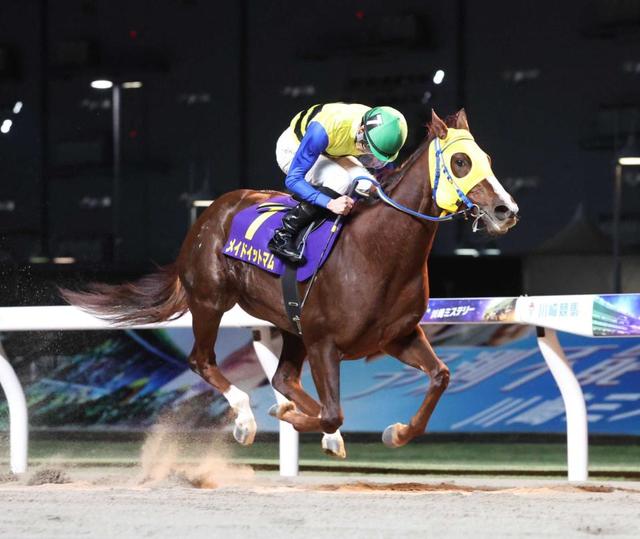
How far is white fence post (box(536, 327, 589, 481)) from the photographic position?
4.67 metres

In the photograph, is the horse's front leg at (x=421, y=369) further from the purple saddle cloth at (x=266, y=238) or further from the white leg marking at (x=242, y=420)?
the white leg marking at (x=242, y=420)

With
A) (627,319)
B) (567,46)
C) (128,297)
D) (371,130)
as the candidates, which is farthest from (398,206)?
(567,46)

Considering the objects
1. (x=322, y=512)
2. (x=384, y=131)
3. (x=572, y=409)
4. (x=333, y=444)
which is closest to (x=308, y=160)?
(x=384, y=131)

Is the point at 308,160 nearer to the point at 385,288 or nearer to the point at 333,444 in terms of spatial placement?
the point at 385,288

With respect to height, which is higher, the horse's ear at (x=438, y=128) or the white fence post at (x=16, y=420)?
the horse's ear at (x=438, y=128)

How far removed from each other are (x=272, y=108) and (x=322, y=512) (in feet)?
16.3

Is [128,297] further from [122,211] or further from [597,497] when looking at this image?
[122,211]

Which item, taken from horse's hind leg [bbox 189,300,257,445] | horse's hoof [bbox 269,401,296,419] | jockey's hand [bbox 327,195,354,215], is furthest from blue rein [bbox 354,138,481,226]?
horse's hind leg [bbox 189,300,257,445]

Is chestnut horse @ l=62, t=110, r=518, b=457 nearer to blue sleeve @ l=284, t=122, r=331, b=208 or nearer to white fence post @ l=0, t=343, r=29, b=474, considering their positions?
blue sleeve @ l=284, t=122, r=331, b=208

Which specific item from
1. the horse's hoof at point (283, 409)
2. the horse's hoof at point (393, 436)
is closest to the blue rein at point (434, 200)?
the horse's hoof at point (393, 436)

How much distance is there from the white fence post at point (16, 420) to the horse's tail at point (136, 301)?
45cm

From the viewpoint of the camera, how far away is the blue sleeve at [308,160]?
432 centimetres

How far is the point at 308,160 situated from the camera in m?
4.35

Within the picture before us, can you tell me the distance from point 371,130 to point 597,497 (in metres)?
1.55
